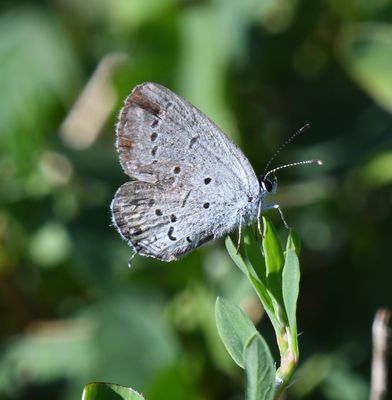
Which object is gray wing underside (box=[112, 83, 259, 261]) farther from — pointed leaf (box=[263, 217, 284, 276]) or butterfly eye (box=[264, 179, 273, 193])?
pointed leaf (box=[263, 217, 284, 276])

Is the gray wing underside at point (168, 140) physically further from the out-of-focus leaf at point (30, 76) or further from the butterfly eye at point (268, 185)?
the out-of-focus leaf at point (30, 76)

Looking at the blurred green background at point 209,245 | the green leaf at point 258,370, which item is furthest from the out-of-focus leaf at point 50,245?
the green leaf at point 258,370

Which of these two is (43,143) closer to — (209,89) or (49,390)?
(209,89)

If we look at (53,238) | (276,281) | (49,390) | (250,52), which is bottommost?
(49,390)

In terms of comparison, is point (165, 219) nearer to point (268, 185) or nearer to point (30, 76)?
point (268, 185)

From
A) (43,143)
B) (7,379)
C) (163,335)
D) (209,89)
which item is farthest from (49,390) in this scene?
(209,89)

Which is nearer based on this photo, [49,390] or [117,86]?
[49,390]

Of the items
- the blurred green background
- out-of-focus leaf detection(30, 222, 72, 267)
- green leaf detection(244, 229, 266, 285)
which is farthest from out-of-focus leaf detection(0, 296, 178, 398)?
green leaf detection(244, 229, 266, 285)

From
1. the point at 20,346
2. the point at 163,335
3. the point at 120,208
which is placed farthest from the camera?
the point at 20,346
